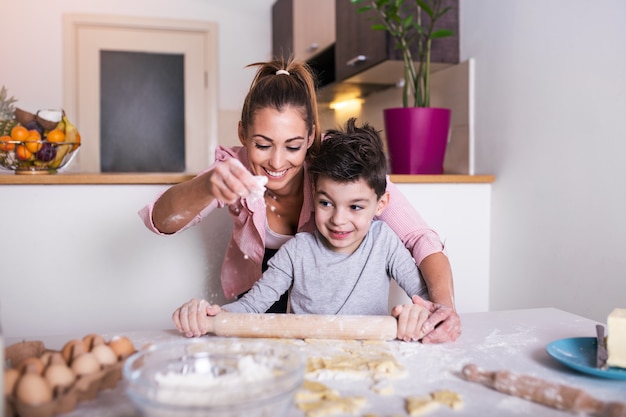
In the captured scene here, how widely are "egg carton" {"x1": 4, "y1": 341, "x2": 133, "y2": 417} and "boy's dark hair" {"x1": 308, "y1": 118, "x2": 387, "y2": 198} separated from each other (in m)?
0.63

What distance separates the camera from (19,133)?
165 cm

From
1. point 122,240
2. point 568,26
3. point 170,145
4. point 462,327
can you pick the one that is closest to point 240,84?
point 170,145

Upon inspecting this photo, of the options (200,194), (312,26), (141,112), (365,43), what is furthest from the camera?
(141,112)

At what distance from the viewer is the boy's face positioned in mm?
1225

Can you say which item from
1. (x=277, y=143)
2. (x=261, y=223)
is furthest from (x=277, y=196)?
(x=277, y=143)

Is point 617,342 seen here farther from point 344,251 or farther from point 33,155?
point 33,155

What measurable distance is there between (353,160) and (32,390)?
79cm

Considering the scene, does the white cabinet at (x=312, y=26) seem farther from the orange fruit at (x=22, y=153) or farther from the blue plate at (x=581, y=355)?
the blue plate at (x=581, y=355)

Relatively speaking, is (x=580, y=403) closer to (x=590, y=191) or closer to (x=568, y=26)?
(x=590, y=191)

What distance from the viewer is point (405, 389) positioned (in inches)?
28.4

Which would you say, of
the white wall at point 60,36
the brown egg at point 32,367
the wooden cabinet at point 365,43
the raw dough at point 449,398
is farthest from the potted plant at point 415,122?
the white wall at point 60,36

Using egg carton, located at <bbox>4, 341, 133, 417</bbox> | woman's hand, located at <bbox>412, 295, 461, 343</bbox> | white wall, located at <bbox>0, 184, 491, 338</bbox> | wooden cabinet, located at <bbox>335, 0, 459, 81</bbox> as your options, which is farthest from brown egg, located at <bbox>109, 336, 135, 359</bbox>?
wooden cabinet, located at <bbox>335, 0, 459, 81</bbox>

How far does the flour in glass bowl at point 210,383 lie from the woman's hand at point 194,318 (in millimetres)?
248

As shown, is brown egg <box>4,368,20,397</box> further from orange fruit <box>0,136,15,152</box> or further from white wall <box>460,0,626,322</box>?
white wall <box>460,0,626,322</box>
